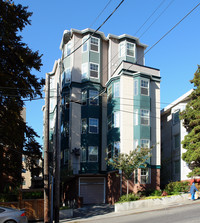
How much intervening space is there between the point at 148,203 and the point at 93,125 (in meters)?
11.8

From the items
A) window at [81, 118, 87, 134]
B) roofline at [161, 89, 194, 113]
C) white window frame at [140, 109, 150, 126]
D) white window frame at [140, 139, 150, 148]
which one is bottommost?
white window frame at [140, 139, 150, 148]

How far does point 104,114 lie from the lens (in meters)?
32.2

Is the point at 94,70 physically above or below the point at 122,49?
below

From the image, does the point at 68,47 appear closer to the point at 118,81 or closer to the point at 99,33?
the point at 99,33

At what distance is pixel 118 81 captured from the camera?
3016cm

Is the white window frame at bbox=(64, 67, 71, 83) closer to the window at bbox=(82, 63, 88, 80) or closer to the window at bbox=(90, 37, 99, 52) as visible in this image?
the window at bbox=(82, 63, 88, 80)

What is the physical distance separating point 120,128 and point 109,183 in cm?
567

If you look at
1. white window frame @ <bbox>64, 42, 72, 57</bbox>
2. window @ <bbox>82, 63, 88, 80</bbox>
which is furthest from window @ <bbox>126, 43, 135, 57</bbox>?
white window frame @ <bbox>64, 42, 72, 57</bbox>

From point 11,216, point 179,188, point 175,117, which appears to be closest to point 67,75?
point 175,117

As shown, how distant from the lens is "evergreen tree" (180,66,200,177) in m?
26.2

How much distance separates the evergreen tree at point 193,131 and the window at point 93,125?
8.63 meters

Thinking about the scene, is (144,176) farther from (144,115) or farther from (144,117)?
(144,115)

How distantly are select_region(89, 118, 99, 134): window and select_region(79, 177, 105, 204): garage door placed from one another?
488cm

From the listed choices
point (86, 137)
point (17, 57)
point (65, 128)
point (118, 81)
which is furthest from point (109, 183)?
point (17, 57)
